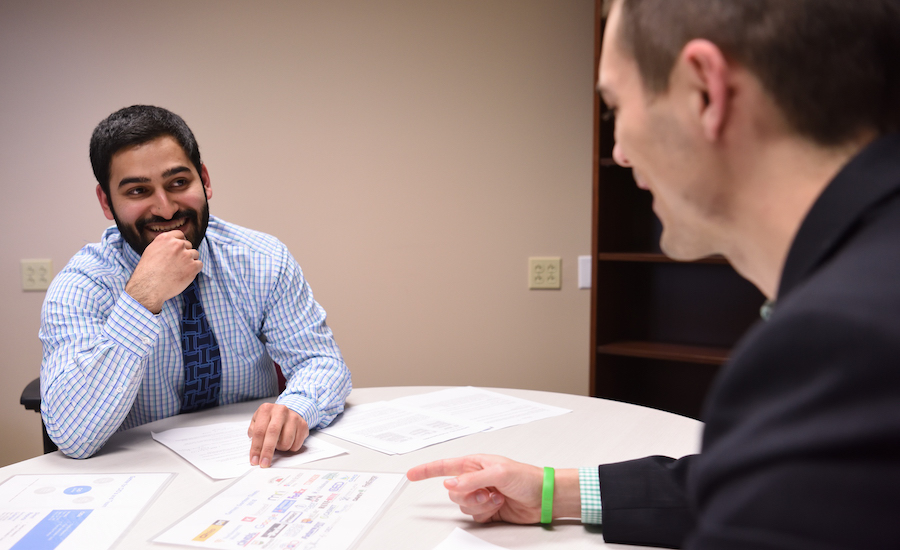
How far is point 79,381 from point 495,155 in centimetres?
183

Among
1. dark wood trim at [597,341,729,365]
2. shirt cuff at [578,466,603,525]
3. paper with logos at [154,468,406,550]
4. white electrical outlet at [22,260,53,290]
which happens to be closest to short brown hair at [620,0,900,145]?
shirt cuff at [578,466,603,525]

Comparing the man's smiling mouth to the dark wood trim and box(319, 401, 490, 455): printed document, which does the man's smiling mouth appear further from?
the dark wood trim

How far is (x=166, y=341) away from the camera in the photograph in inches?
58.5

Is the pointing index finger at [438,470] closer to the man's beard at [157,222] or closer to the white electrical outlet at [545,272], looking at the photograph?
the man's beard at [157,222]

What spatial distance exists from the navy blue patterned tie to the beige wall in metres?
1.11

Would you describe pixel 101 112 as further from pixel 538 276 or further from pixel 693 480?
pixel 693 480

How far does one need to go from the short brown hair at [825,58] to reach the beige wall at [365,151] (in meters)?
2.23

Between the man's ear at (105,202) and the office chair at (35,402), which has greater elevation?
the man's ear at (105,202)

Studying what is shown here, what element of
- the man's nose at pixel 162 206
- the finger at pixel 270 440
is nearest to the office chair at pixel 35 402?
the man's nose at pixel 162 206

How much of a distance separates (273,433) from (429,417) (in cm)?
36

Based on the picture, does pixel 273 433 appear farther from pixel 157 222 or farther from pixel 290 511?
pixel 157 222

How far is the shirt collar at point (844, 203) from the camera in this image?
418 millimetres

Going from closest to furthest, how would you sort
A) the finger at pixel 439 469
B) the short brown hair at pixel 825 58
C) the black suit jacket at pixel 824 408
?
the black suit jacket at pixel 824 408 < the short brown hair at pixel 825 58 < the finger at pixel 439 469

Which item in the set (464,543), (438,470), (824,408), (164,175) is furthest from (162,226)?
(824,408)
